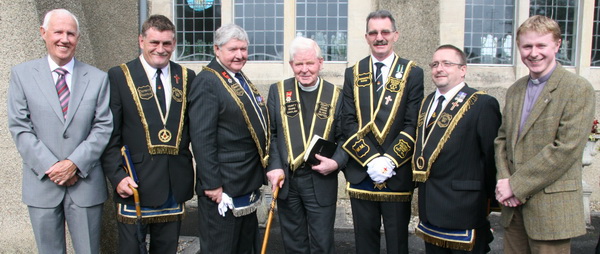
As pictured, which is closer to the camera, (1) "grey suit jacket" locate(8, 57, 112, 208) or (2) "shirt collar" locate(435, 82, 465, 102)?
(1) "grey suit jacket" locate(8, 57, 112, 208)

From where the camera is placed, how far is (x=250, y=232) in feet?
11.0

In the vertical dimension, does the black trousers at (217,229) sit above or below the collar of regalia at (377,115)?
below

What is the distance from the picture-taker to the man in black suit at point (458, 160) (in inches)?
115

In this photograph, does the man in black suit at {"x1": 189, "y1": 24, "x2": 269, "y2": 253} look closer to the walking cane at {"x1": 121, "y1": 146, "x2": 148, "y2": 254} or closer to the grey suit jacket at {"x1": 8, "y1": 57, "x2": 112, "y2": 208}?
the walking cane at {"x1": 121, "y1": 146, "x2": 148, "y2": 254}

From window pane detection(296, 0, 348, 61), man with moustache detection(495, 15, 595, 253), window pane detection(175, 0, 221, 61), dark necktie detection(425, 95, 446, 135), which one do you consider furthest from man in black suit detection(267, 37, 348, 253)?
window pane detection(175, 0, 221, 61)

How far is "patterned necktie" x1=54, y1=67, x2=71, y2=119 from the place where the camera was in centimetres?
292

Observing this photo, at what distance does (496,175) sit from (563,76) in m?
0.70

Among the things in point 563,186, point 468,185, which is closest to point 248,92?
A: point 468,185

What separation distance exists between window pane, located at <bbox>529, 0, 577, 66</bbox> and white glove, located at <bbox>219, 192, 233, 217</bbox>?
6072 mm

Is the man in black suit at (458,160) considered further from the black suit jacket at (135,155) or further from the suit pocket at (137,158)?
the suit pocket at (137,158)

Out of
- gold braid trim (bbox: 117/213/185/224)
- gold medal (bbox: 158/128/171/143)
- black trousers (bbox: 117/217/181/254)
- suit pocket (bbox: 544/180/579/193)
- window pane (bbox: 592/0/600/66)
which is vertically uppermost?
window pane (bbox: 592/0/600/66)

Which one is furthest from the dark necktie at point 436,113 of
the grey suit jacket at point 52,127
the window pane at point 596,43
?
the window pane at point 596,43

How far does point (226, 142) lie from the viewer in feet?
10.2

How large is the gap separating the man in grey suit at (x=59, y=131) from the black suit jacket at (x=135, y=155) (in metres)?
0.07
